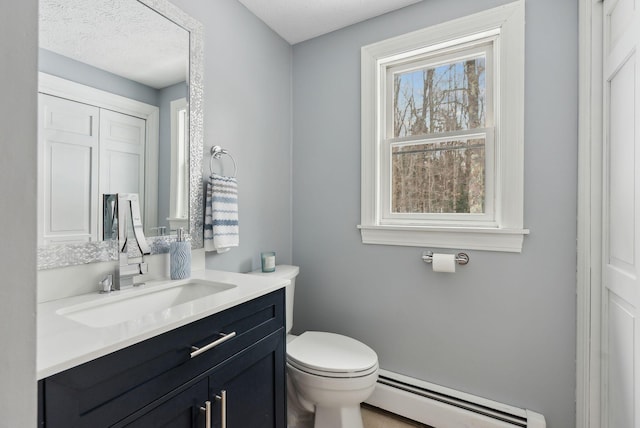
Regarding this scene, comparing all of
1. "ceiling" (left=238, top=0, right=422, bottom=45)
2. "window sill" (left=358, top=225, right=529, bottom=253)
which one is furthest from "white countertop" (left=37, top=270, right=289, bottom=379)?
"ceiling" (left=238, top=0, right=422, bottom=45)

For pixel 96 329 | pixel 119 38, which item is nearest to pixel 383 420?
pixel 96 329

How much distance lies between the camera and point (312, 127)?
212cm

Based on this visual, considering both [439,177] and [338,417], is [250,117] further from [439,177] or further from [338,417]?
[338,417]

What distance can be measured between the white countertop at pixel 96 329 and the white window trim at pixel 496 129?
96 centimetres

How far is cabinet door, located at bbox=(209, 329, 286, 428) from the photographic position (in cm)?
99

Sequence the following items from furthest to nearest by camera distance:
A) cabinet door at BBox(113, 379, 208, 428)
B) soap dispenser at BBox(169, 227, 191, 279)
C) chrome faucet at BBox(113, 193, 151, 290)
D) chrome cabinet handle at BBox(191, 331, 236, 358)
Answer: soap dispenser at BBox(169, 227, 191, 279) → chrome faucet at BBox(113, 193, 151, 290) → chrome cabinet handle at BBox(191, 331, 236, 358) → cabinet door at BBox(113, 379, 208, 428)

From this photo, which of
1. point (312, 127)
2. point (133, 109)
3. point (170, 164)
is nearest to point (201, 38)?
point (133, 109)

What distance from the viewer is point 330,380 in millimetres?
1415

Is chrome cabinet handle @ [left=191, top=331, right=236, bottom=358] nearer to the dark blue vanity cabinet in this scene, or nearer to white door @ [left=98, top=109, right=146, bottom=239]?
the dark blue vanity cabinet

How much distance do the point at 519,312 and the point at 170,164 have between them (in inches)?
71.1

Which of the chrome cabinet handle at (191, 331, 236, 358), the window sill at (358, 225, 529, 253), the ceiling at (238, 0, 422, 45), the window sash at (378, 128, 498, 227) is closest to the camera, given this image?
the chrome cabinet handle at (191, 331, 236, 358)

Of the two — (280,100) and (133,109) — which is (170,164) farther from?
(280,100)

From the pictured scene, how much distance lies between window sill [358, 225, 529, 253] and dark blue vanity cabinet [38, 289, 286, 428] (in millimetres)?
790

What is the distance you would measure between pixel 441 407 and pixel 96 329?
1.61 metres
